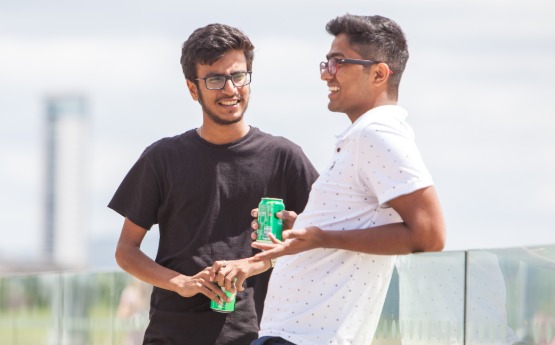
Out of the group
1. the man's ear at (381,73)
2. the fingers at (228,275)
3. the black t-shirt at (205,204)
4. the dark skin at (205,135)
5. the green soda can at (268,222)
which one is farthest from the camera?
the black t-shirt at (205,204)

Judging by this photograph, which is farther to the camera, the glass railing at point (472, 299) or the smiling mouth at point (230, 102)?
the smiling mouth at point (230, 102)

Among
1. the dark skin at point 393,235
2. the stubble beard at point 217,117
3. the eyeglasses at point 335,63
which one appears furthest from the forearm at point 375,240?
the stubble beard at point 217,117

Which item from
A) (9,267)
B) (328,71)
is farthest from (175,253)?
(9,267)

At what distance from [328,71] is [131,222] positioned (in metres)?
1.34

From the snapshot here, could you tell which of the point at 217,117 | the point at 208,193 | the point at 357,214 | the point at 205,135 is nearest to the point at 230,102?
the point at 217,117

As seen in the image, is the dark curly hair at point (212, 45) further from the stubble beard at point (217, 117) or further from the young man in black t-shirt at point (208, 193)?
the stubble beard at point (217, 117)

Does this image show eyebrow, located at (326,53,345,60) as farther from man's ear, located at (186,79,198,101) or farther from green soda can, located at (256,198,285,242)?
man's ear, located at (186,79,198,101)

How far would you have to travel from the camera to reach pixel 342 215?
4.21 meters

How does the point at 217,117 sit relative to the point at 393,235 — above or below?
above

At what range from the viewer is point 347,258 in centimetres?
419

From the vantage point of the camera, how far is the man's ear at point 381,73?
14.1ft

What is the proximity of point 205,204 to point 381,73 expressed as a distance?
3.98 ft

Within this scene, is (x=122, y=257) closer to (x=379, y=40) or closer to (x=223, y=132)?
(x=223, y=132)

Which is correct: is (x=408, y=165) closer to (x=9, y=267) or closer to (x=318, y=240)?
(x=318, y=240)
